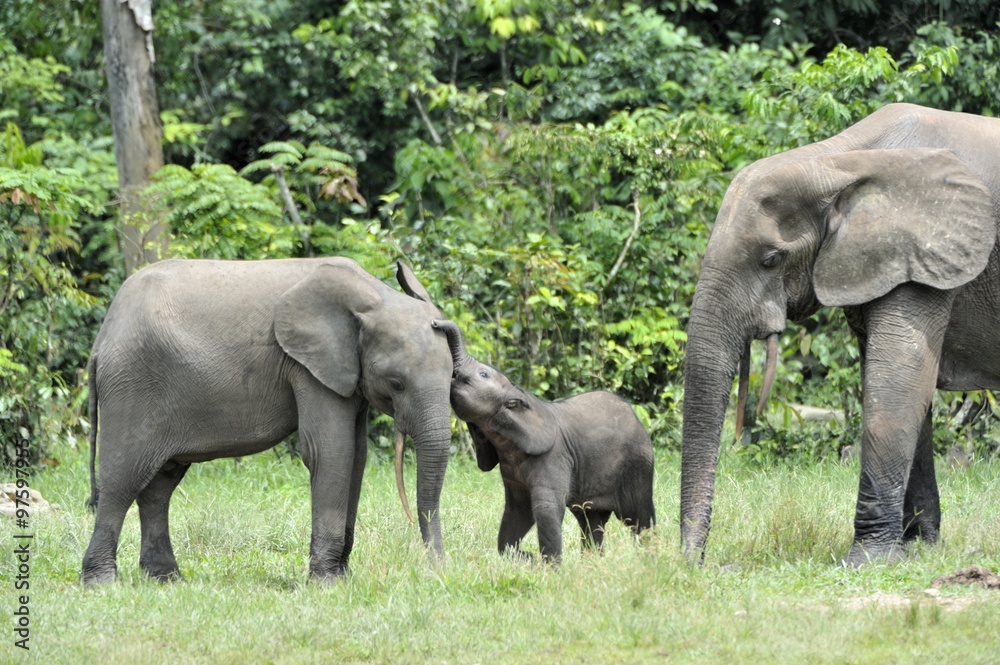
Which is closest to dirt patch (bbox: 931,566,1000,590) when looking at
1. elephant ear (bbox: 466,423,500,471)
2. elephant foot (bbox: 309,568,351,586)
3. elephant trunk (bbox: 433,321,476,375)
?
elephant ear (bbox: 466,423,500,471)

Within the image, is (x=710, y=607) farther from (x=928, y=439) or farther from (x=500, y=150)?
(x=500, y=150)

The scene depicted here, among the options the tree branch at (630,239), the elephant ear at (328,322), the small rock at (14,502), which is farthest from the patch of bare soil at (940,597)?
the tree branch at (630,239)

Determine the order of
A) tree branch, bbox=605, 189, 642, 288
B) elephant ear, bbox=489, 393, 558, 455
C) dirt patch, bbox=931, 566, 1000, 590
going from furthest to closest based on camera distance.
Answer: tree branch, bbox=605, 189, 642, 288 → elephant ear, bbox=489, 393, 558, 455 → dirt patch, bbox=931, 566, 1000, 590

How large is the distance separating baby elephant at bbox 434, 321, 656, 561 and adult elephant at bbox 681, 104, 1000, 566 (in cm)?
69

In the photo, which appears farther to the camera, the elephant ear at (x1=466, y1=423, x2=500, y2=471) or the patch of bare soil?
the elephant ear at (x1=466, y1=423, x2=500, y2=471)

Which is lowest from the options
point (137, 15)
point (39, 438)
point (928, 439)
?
point (39, 438)

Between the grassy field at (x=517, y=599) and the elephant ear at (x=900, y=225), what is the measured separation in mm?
1603

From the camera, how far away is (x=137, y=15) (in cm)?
1444

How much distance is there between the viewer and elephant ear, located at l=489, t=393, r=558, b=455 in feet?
26.5

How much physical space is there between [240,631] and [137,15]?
31.2ft

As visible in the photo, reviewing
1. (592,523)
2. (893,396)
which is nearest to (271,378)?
(592,523)

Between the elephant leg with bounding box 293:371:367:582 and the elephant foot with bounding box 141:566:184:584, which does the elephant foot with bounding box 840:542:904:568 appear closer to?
the elephant leg with bounding box 293:371:367:582

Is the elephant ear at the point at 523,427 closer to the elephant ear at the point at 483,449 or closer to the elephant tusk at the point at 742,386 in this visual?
the elephant ear at the point at 483,449

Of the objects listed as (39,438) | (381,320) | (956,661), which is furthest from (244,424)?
(39,438)
